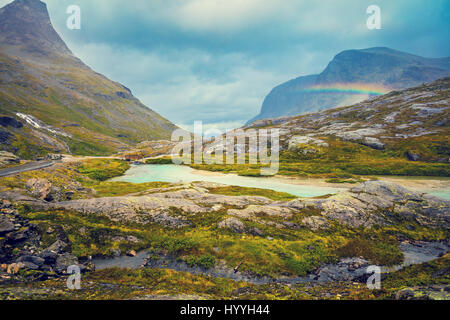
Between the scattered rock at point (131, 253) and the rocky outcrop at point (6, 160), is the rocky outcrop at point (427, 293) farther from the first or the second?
the rocky outcrop at point (6, 160)

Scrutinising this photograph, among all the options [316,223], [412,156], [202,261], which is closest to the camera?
[202,261]

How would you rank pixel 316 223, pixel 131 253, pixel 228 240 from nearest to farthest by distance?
1. pixel 131 253
2. pixel 228 240
3. pixel 316 223

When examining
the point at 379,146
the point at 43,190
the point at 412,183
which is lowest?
the point at 412,183

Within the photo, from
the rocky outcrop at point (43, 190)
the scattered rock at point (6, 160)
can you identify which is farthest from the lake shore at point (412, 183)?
the scattered rock at point (6, 160)

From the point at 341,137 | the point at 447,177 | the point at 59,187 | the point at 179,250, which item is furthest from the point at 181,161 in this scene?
the point at 447,177

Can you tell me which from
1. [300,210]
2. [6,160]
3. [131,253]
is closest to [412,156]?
[300,210]

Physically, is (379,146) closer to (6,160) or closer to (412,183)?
(412,183)

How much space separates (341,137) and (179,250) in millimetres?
A: 145038

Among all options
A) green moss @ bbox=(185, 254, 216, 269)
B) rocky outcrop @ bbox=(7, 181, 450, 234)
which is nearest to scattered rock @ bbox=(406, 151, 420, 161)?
rocky outcrop @ bbox=(7, 181, 450, 234)

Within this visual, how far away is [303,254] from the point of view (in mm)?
24188

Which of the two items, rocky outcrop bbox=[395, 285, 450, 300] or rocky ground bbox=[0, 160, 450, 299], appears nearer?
rocky outcrop bbox=[395, 285, 450, 300]

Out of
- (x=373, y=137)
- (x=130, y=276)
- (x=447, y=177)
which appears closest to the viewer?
(x=130, y=276)

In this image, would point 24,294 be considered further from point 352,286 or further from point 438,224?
point 438,224

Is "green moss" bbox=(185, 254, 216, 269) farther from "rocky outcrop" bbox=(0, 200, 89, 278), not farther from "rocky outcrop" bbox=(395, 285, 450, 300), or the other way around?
"rocky outcrop" bbox=(395, 285, 450, 300)
